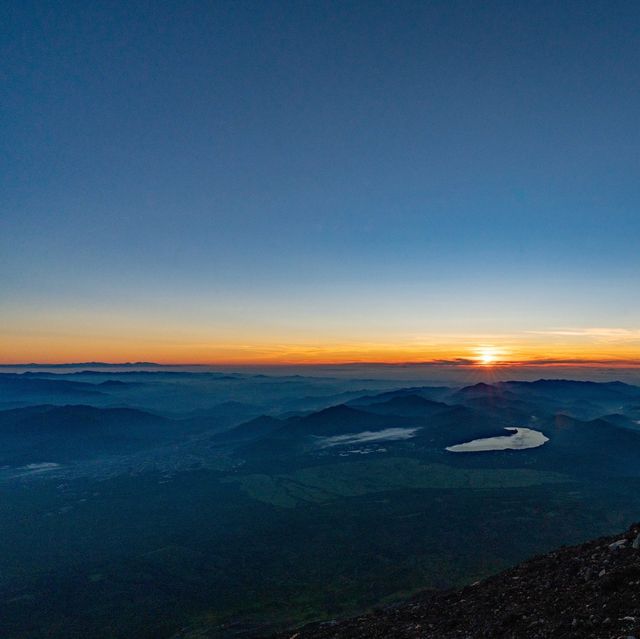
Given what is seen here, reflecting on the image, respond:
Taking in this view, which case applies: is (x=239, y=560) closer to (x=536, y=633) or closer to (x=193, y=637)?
(x=193, y=637)

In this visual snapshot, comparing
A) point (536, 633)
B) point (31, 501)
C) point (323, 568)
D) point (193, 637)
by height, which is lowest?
point (31, 501)

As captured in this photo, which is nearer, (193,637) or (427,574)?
(193,637)

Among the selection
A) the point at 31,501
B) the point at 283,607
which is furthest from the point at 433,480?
the point at 31,501

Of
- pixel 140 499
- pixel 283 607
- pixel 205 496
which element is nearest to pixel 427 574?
pixel 283 607

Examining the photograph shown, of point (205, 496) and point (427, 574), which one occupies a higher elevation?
point (427, 574)

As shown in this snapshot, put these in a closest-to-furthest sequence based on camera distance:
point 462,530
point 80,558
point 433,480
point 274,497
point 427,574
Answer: point 427,574
point 80,558
point 462,530
point 274,497
point 433,480

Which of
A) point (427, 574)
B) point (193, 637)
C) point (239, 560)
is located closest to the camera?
Result: point (193, 637)
